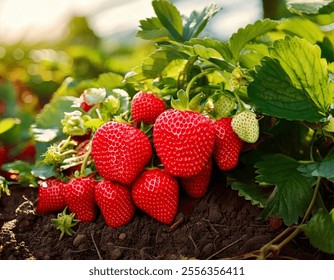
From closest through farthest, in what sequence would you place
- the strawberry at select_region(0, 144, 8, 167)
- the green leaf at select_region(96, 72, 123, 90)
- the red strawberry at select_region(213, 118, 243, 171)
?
the red strawberry at select_region(213, 118, 243, 171), the green leaf at select_region(96, 72, 123, 90), the strawberry at select_region(0, 144, 8, 167)

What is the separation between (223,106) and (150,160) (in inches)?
5.3

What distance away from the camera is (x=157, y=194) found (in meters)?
0.93

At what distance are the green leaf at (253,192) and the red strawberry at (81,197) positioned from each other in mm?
212

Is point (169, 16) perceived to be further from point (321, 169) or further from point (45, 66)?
point (45, 66)

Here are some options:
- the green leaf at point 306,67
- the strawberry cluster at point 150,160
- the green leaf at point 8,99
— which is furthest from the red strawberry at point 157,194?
the green leaf at point 8,99

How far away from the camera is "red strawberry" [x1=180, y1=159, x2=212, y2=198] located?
0.97 m

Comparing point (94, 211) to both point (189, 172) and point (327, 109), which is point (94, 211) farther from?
point (327, 109)

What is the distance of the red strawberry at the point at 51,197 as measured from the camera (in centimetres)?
100

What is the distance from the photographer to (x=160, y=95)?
102cm

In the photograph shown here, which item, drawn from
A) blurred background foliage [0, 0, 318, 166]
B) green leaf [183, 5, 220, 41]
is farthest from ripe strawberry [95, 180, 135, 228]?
blurred background foliage [0, 0, 318, 166]

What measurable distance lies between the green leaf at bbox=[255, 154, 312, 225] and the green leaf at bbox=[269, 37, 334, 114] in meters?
0.10

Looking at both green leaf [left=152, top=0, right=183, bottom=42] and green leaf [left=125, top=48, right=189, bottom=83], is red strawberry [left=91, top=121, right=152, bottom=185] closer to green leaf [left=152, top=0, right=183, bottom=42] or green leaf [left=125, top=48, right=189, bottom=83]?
green leaf [left=125, top=48, right=189, bottom=83]

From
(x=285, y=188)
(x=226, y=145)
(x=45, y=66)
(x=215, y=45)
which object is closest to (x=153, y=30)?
(x=215, y=45)

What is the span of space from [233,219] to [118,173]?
181 mm
